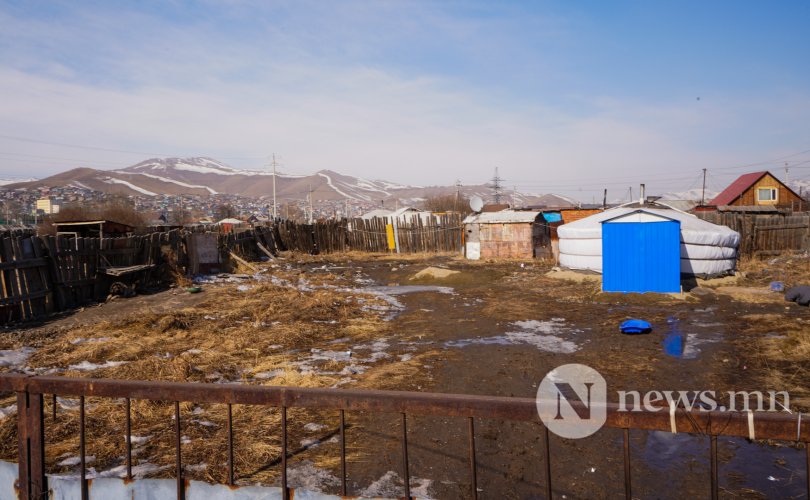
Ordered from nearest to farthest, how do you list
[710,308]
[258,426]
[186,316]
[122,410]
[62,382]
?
1. [62,382]
2. [258,426]
3. [122,410]
4. [186,316]
5. [710,308]

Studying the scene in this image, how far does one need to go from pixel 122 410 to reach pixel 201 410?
740 millimetres

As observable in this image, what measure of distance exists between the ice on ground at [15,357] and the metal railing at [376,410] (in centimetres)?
537

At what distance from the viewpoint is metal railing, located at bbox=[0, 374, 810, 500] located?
71.0 inches

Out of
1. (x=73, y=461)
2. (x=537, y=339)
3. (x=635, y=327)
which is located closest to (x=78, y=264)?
(x=73, y=461)

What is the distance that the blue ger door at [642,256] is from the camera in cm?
1259

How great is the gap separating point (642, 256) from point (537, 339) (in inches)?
238

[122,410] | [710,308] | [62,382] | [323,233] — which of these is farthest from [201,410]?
[323,233]

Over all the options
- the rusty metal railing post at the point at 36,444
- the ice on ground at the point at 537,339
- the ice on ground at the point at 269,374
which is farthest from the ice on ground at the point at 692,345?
the rusty metal railing post at the point at 36,444

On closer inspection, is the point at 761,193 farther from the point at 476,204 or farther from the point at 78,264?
the point at 78,264

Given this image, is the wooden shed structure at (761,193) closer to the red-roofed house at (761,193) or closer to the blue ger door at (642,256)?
the red-roofed house at (761,193)

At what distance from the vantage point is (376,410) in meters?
2.14

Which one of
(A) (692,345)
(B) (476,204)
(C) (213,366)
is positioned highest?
(B) (476,204)

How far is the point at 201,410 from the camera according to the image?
16.8 feet

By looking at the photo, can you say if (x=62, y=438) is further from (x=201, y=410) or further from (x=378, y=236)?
(x=378, y=236)
